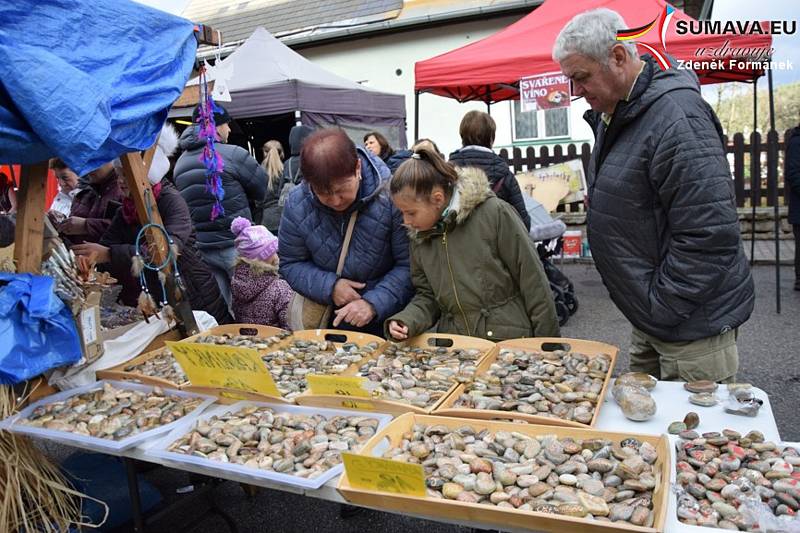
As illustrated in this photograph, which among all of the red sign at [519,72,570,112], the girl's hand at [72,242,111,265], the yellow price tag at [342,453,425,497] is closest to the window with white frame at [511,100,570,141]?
the red sign at [519,72,570,112]

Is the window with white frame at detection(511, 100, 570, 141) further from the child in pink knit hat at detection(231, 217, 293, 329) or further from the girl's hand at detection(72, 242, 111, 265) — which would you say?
the girl's hand at detection(72, 242, 111, 265)

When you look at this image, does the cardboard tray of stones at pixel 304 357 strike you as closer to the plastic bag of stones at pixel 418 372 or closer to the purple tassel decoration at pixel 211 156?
the plastic bag of stones at pixel 418 372

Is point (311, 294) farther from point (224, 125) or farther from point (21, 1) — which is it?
point (224, 125)

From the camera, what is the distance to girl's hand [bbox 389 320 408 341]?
193 cm

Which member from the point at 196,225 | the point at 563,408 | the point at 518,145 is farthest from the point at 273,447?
the point at 518,145

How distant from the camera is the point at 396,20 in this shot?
31.1ft

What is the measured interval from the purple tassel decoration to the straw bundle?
5.65 feet

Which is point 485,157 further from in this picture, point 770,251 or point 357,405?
point 770,251

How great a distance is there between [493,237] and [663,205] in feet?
1.84

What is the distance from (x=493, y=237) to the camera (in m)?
1.94

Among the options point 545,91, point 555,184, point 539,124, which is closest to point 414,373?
point 545,91

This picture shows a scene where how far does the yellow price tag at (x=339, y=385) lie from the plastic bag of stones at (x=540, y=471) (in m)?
0.20

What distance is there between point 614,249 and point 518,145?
8.25 meters

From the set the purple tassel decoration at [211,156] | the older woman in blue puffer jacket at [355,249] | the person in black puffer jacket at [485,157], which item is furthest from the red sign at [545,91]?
the older woman in blue puffer jacket at [355,249]
